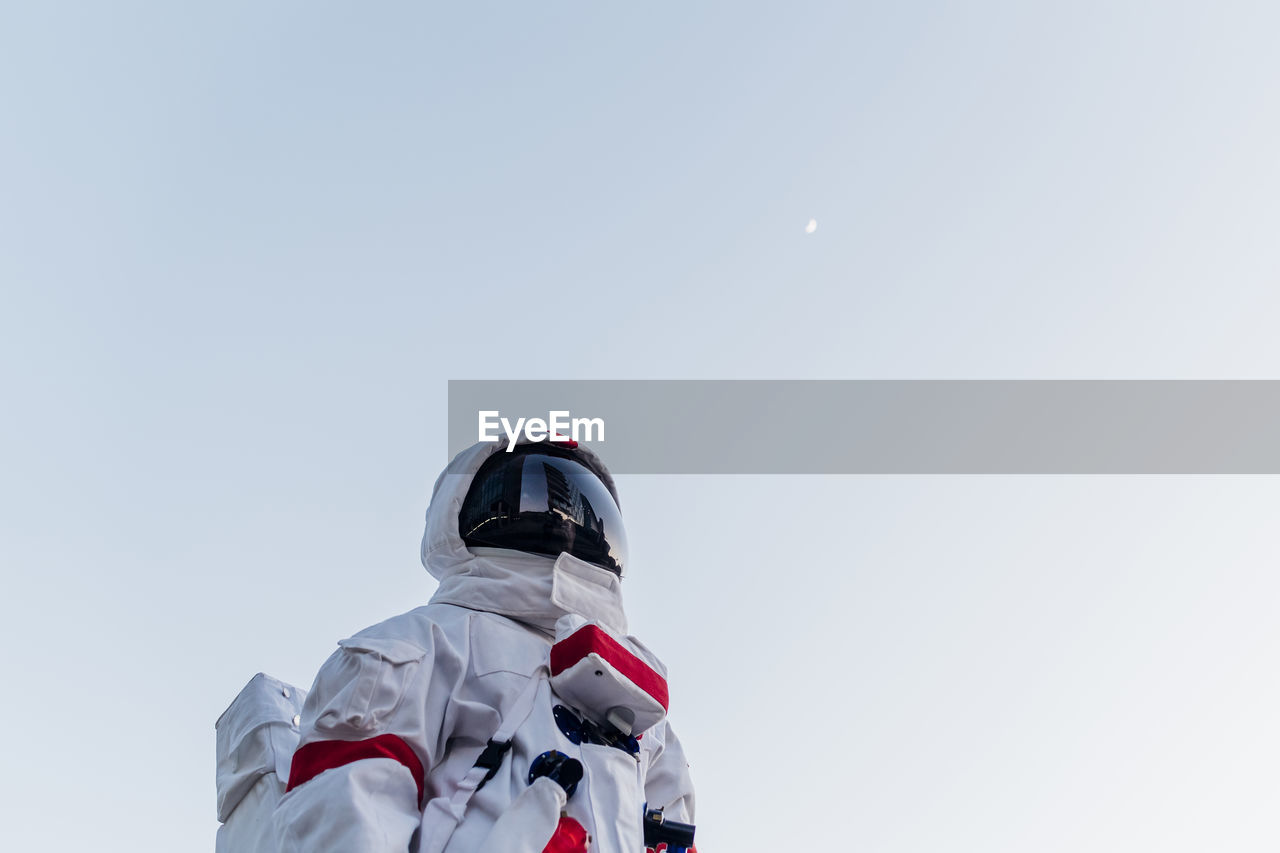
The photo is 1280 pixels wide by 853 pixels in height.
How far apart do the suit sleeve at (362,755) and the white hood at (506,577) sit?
0.66 metres

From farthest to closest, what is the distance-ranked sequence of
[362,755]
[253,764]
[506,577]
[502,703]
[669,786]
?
[669,786] < [506,577] < [253,764] < [502,703] < [362,755]

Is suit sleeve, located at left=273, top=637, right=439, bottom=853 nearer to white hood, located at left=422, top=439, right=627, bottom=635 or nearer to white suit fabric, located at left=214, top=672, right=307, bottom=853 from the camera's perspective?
white hood, located at left=422, top=439, right=627, bottom=635

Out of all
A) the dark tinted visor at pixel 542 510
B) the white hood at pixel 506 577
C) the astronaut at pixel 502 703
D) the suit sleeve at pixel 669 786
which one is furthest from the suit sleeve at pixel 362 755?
the suit sleeve at pixel 669 786

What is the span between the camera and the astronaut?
14.1 feet

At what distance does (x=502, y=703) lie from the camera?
495cm

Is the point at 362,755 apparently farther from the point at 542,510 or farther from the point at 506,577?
the point at 542,510

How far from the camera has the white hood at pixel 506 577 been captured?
18.0 ft

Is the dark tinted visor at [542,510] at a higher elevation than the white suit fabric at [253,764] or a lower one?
higher

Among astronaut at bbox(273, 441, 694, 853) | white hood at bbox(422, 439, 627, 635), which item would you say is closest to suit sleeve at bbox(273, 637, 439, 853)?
astronaut at bbox(273, 441, 694, 853)

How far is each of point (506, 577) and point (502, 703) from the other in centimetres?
76

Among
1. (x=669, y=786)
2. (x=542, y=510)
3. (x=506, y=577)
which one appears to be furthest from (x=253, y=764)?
(x=669, y=786)

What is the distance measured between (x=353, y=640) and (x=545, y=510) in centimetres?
138

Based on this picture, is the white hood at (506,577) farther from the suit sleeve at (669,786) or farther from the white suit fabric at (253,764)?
the white suit fabric at (253,764)

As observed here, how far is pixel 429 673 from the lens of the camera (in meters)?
4.80
